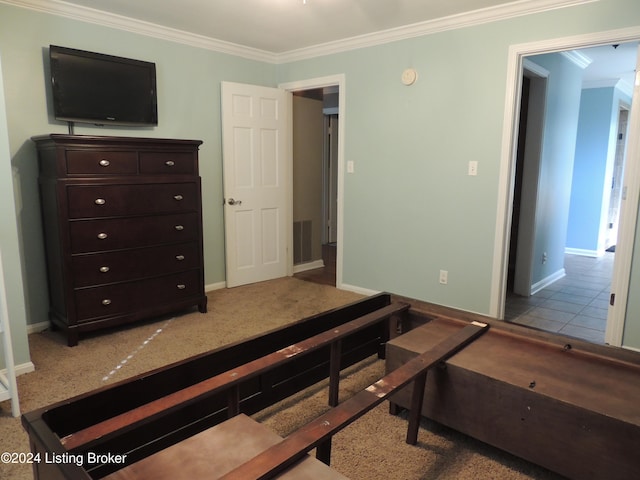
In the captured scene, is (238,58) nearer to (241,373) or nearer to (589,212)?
(241,373)

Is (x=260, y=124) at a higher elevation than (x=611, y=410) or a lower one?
higher

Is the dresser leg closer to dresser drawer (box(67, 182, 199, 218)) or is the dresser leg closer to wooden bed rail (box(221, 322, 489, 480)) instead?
dresser drawer (box(67, 182, 199, 218))

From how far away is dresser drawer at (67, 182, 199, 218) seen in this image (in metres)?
2.91

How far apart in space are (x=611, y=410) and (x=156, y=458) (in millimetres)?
1519

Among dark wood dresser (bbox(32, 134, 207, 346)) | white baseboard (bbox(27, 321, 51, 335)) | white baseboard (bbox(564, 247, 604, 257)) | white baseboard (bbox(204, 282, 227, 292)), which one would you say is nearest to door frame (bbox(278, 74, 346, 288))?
white baseboard (bbox(204, 282, 227, 292))

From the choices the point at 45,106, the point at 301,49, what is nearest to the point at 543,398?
the point at 45,106

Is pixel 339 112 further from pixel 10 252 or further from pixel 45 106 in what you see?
pixel 10 252

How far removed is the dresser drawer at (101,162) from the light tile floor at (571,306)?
3192 mm

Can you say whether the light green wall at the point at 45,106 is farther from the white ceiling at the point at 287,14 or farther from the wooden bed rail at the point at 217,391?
the wooden bed rail at the point at 217,391

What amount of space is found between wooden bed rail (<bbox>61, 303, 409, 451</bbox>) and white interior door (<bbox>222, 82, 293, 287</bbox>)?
2.42 meters

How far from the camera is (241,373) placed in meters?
1.64

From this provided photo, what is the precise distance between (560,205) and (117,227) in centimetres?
436

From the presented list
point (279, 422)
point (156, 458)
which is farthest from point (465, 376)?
point (156, 458)

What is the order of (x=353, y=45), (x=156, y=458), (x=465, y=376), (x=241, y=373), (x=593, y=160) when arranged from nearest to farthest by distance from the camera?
(x=156, y=458) < (x=241, y=373) < (x=465, y=376) < (x=353, y=45) < (x=593, y=160)
